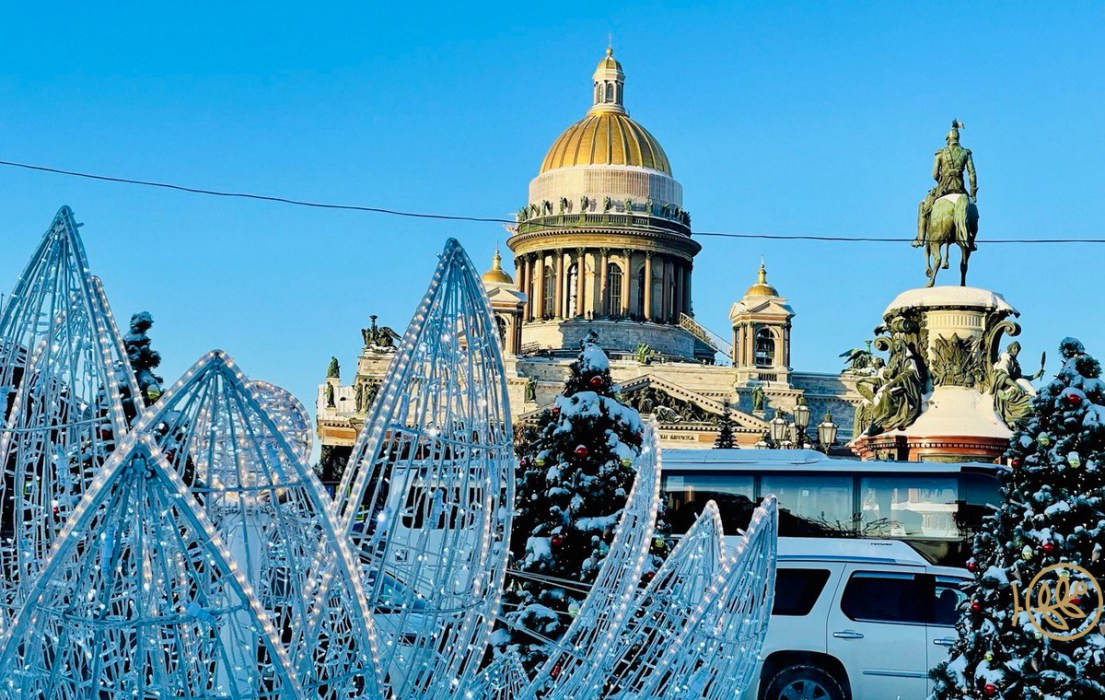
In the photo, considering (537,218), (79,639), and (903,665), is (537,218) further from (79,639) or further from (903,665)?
(79,639)

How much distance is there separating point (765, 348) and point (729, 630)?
253 feet

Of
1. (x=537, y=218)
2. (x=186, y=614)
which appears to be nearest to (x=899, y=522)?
(x=186, y=614)

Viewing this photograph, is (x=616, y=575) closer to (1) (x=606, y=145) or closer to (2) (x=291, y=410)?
(2) (x=291, y=410)

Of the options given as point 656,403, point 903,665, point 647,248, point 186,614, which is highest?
point 647,248

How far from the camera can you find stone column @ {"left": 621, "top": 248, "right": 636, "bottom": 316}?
90.7 meters

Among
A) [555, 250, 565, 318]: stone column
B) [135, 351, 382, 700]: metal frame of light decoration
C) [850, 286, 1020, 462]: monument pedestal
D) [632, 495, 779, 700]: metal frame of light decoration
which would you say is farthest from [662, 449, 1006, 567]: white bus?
[555, 250, 565, 318]: stone column

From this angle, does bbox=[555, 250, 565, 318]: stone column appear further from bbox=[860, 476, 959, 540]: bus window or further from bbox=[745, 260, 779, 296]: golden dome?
bbox=[860, 476, 959, 540]: bus window

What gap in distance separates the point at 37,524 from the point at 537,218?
272ft

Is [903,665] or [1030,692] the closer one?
[1030,692]

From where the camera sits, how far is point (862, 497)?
1688cm

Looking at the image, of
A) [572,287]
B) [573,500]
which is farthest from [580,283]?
[573,500]

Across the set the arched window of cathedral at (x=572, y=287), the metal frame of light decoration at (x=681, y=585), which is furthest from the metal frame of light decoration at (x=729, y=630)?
the arched window of cathedral at (x=572, y=287)

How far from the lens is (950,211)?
80.9ft

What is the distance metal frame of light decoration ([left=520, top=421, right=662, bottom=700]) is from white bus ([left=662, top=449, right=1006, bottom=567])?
8.48 metres
